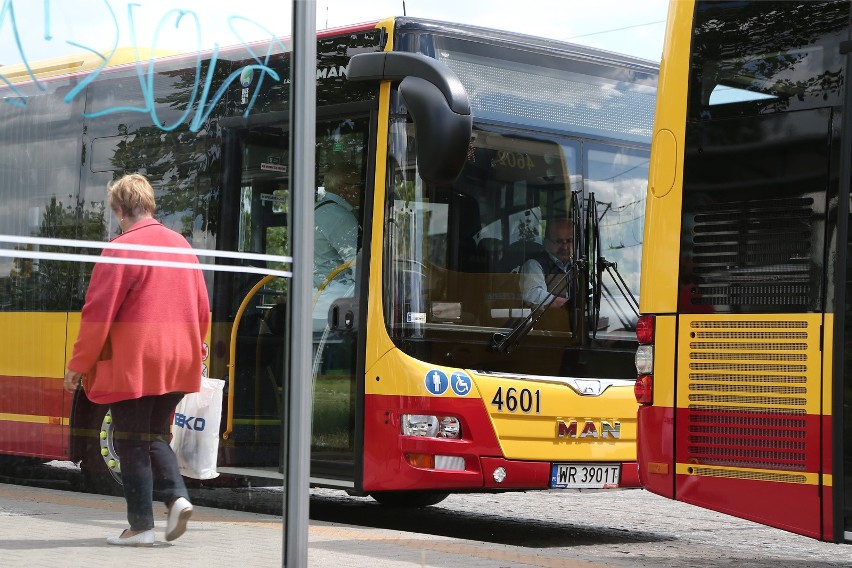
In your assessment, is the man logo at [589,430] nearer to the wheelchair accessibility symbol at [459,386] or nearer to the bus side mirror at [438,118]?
the wheelchair accessibility symbol at [459,386]

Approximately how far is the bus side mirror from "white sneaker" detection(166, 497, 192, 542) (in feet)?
13.9

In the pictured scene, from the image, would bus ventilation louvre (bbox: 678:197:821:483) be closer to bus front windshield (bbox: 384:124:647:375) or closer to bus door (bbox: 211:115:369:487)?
bus front windshield (bbox: 384:124:647:375)

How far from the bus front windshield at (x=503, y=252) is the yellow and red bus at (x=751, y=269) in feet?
5.11

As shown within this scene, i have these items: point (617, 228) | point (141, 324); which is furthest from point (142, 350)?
point (617, 228)

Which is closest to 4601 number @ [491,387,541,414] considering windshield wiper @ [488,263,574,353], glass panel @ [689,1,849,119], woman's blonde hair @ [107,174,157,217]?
windshield wiper @ [488,263,574,353]

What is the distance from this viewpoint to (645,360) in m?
7.77

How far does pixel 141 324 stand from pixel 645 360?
13.2ft

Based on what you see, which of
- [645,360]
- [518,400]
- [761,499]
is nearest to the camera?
[761,499]

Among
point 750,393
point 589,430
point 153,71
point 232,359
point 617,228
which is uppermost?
point 153,71

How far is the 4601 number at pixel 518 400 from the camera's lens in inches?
356

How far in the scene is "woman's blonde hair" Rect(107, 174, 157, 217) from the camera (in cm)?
439

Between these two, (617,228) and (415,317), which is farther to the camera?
(617,228)

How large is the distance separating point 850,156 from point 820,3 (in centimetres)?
85

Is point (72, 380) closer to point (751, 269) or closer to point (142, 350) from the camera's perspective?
point (142, 350)
